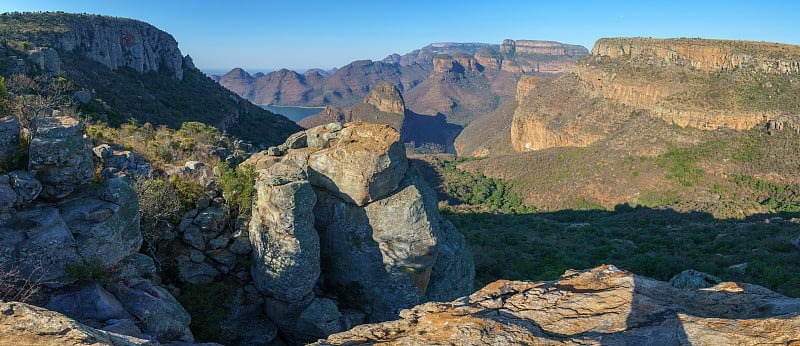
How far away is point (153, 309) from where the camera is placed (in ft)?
30.6

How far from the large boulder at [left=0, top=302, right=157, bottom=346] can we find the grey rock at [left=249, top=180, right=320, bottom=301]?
20.9 feet

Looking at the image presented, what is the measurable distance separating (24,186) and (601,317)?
40.4 feet

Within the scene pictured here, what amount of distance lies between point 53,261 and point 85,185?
2.20 metres

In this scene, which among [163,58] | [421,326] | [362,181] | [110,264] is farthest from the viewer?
[163,58]

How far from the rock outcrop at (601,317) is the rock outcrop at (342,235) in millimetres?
5023

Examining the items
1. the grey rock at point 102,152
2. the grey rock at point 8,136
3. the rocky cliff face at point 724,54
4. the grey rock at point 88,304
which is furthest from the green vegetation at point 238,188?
the rocky cliff face at point 724,54

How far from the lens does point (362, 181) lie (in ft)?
44.1

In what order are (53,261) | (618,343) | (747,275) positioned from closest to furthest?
(618,343) < (53,261) < (747,275)

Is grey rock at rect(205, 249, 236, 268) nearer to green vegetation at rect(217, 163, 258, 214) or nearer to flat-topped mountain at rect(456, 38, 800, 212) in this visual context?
green vegetation at rect(217, 163, 258, 214)

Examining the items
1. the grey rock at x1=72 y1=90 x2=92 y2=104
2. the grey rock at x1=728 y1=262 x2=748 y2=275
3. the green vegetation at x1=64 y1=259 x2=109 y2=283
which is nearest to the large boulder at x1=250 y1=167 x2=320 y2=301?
the green vegetation at x1=64 y1=259 x2=109 y2=283

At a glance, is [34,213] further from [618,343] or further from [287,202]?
[618,343]

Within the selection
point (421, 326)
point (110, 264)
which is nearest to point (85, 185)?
point (110, 264)

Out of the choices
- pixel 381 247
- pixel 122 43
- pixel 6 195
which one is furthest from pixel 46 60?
pixel 381 247

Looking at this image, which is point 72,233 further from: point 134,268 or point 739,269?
point 739,269
